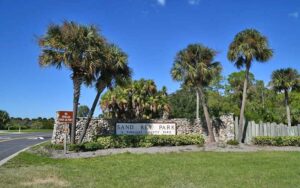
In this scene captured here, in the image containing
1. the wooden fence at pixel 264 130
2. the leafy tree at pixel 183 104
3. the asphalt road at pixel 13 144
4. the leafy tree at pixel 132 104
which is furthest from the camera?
the leafy tree at pixel 183 104

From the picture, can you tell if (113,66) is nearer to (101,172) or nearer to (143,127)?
(143,127)

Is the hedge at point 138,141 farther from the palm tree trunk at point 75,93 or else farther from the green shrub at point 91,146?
the palm tree trunk at point 75,93

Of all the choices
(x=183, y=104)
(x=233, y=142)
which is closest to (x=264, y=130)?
(x=233, y=142)

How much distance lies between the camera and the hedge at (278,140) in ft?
78.2

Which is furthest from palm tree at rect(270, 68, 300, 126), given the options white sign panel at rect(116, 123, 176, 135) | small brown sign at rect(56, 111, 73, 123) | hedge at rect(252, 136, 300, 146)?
small brown sign at rect(56, 111, 73, 123)

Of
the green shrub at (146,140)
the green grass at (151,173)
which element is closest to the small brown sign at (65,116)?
the green shrub at (146,140)

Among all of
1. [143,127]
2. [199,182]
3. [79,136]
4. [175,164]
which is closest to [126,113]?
[143,127]

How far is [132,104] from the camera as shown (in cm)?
2678

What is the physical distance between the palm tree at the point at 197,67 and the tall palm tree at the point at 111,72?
4015 millimetres

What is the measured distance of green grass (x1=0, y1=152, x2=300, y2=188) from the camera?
33.4 ft

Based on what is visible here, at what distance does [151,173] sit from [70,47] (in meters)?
9.83

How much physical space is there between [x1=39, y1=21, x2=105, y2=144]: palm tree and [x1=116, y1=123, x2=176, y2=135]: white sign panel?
5253 millimetres

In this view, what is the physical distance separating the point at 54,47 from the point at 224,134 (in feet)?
42.3

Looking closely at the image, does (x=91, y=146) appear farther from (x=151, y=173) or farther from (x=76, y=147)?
(x=151, y=173)
